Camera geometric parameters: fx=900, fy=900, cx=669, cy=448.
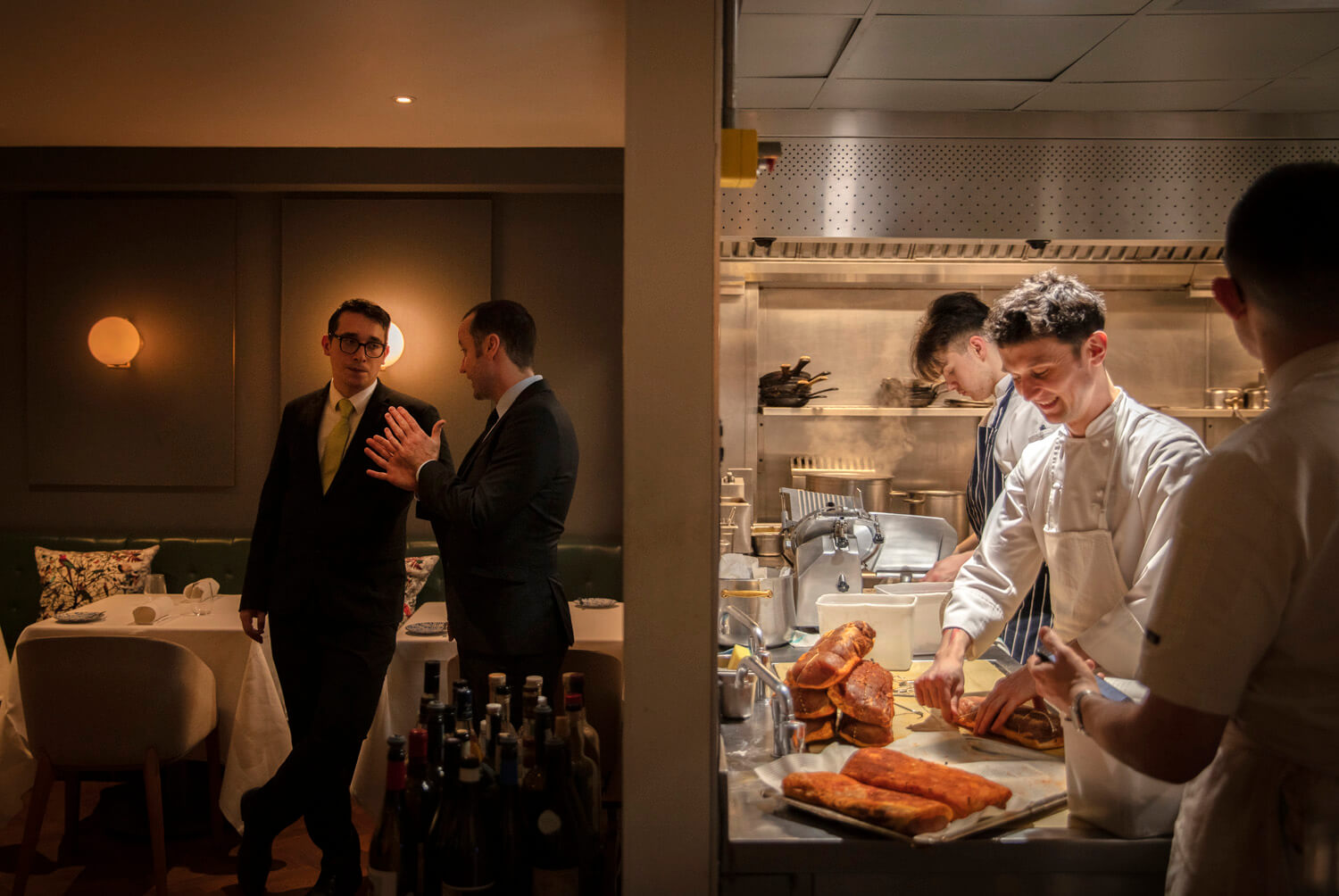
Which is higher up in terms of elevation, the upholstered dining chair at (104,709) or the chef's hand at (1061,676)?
the chef's hand at (1061,676)

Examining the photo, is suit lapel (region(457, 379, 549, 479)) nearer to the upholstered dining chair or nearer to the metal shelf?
the upholstered dining chair

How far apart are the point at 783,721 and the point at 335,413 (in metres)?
1.75

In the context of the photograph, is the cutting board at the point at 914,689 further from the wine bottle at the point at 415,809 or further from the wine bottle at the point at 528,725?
the wine bottle at the point at 415,809

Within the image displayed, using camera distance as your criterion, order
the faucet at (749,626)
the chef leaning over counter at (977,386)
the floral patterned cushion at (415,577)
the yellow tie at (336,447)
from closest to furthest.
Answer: the faucet at (749,626) → the yellow tie at (336,447) → the chef leaning over counter at (977,386) → the floral patterned cushion at (415,577)

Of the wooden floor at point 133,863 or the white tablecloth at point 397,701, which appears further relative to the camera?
the white tablecloth at point 397,701

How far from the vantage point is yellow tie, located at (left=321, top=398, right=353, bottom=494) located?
2.61 meters

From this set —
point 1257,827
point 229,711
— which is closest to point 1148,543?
point 1257,827

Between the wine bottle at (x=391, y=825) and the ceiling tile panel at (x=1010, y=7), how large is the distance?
209 cm

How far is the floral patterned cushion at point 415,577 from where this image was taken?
13.4 ft

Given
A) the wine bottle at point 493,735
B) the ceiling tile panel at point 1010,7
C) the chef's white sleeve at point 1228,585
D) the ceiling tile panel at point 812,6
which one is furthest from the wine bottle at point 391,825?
the ceiling tile panel at point 1010,7

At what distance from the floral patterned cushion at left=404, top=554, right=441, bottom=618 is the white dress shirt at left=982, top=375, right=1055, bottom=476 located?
2.60m

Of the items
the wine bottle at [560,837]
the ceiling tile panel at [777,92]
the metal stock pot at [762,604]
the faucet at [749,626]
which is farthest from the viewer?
the ceiling tile panel at [777,92]

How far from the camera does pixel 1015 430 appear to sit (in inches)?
105

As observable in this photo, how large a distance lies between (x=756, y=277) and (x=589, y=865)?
3.56 metres
